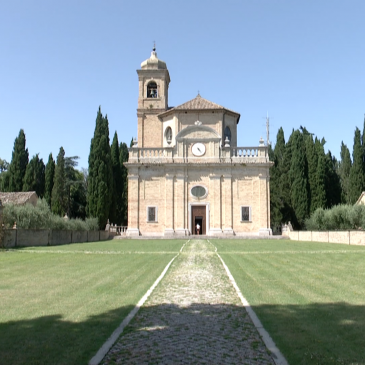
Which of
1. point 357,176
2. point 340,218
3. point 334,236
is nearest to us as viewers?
point 334,236

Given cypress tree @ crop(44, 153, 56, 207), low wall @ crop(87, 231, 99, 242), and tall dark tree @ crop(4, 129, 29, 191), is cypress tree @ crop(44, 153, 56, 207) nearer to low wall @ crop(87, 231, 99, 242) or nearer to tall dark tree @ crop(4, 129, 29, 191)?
tall dark tree @ crop(4, 129, 29, 191)

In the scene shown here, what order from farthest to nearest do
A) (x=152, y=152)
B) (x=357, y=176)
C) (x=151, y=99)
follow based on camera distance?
(x=357, y=176), (x=151, y=99), (x=152, y=152)

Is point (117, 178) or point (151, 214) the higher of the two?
point (117, 178)

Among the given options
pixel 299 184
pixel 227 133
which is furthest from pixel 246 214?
pixel 299 184

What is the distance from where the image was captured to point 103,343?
18.6 feet

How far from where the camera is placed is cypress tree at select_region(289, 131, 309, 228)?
4762 centimetres

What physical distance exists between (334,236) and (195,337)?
26.5 m

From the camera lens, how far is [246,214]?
40.2 meters

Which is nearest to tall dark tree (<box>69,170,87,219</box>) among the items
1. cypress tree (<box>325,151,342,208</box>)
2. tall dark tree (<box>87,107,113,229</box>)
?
tall dark tree (<box>87,107,113,229</box>)

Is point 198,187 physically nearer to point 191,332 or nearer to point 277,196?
point 277,196

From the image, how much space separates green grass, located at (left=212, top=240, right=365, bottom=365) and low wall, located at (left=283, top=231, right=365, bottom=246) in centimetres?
1396

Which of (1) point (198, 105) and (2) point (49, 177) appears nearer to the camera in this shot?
(1) point (198, 105)

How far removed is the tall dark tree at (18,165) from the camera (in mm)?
50422

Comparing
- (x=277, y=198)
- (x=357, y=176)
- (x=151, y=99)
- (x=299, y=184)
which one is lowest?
(x=277, y=198)
